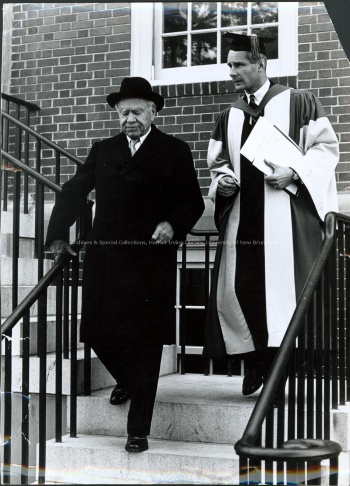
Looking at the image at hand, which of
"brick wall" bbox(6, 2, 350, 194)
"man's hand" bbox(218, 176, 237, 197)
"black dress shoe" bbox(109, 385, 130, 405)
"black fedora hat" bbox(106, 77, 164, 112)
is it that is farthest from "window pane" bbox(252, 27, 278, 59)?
"black dress shoe" bbox(109, 385, 130, 405)

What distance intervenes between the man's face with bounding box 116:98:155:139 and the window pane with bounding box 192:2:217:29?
78 centimetres

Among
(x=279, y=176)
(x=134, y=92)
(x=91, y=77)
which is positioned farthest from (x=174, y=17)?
(x=279, y=176)

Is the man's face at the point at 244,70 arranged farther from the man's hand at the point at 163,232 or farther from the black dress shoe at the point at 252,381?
the black dress shoe at the point at 252,381

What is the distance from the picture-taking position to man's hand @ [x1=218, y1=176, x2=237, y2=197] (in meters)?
3.75

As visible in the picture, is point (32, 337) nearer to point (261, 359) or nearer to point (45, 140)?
point (45, 140)

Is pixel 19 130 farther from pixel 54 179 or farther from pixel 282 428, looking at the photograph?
pixel 282 428

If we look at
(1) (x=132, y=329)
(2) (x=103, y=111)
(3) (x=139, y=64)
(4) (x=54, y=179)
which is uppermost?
(3) (x=139, y=64)

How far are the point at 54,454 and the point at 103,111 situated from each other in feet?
6.95

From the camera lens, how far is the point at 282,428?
10.3ft

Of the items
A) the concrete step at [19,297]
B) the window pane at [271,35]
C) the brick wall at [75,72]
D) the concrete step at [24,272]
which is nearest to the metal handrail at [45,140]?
the brick wall at [75,72]

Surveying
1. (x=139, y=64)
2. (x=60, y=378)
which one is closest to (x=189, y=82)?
(x=139, y=64)

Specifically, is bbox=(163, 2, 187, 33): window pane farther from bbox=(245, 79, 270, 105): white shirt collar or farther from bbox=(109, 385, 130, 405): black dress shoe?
bbox=(109, 385, 130, 405): black dress shoe

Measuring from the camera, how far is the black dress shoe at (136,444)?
3.42 meters

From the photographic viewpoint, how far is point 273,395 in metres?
2.83
